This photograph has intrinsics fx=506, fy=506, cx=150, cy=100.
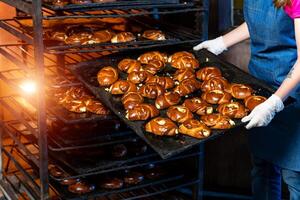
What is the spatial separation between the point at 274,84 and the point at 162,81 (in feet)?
2.12

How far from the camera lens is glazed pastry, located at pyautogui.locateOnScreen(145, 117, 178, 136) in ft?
7.97

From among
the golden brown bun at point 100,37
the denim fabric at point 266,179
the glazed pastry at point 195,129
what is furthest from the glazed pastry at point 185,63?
the denim fabric at point 266,179

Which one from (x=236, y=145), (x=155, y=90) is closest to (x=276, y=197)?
(x=236, y=145)

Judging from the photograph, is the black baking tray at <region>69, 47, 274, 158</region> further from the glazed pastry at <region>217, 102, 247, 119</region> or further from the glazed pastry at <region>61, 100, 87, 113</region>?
the glazed pastry at <region>61, 100, 87, 113</region>

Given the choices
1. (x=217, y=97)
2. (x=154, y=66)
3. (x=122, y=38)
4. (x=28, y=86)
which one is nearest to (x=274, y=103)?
(x=217, y=97)

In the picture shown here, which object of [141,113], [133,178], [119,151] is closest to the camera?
[141,113]

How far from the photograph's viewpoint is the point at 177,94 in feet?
8.98

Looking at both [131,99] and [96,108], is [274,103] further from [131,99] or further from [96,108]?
[96,108]

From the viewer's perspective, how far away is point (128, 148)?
3.22 metres

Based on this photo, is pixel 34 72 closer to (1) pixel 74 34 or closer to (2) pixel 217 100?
(1) pixel 74 34

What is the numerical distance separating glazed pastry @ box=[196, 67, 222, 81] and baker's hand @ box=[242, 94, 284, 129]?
1.36ft

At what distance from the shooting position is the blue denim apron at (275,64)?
2.75 meters

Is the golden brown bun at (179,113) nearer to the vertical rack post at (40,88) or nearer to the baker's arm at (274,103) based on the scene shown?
the baker's arm at (274,103)

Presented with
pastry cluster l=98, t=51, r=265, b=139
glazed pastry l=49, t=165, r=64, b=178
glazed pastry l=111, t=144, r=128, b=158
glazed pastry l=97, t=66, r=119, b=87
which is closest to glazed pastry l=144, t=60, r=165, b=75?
pastry cluster l=98, t=51, r=265, b=139
